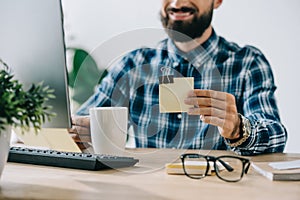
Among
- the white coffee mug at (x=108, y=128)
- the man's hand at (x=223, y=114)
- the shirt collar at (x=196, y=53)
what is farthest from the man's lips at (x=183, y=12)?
the white coffee mug at (x=108, y=128)

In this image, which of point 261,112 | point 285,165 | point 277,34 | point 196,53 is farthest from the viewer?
point 277,34

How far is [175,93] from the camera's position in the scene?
1281 mm

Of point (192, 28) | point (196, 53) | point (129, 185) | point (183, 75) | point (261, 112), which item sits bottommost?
point (129, 185)

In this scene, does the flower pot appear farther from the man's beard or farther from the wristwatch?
the man's beard

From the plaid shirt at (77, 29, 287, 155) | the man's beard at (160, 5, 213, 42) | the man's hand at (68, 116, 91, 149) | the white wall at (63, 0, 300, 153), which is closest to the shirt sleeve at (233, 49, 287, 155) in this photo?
the plaid shirt at (77, 29, 287, 155)

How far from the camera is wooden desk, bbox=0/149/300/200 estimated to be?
89 cm

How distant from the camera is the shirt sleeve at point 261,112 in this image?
146cm

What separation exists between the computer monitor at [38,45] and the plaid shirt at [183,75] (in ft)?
2.30

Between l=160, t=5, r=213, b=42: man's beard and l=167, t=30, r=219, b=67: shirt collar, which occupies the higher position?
l=160, t=5, r=213, b=42: man's beard

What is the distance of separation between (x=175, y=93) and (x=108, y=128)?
21cm

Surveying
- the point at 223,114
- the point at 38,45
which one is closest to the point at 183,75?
the point at 223,114

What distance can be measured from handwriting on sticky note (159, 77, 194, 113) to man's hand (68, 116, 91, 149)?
297 mm

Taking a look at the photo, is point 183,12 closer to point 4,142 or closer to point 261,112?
point 261,112

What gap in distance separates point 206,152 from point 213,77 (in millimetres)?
825
